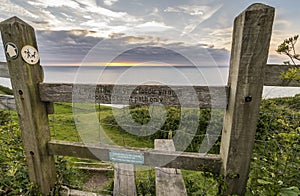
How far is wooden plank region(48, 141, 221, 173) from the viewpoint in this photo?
1.67m

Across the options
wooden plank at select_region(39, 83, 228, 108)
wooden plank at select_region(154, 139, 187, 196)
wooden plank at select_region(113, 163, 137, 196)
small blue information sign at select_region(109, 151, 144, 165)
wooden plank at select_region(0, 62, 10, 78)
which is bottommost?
wooden plank at select_region(113, 163, 137, 196)

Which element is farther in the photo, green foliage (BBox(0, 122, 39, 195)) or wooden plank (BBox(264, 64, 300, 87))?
green foliage (BBox(0, 122, 39, 195))

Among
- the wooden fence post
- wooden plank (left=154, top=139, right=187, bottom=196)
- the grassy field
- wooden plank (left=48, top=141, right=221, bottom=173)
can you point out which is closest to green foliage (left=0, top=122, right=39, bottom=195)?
the grassy field

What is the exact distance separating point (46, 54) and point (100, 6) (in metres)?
1.35

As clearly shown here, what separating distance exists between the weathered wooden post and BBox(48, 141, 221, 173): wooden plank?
14 cm

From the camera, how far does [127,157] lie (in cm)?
181

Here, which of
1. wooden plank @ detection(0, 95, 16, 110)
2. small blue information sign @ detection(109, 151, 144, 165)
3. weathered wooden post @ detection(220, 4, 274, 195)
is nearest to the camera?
weathered wooden post @ detection(220, 4, 274, 195)

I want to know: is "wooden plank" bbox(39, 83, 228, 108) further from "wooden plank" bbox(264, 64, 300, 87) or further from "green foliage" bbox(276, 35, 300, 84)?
"green foliage" bbox(276, 35, 300, 84)

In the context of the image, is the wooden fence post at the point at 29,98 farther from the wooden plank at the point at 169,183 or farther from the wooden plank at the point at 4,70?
the wooden plank at the point at 169,183

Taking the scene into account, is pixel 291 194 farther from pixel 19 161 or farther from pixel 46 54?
pixel 19 161

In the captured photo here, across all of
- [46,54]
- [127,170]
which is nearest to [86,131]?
[127,170]

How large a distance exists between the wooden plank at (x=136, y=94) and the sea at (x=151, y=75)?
0.17 feet

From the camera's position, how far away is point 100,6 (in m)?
2.90

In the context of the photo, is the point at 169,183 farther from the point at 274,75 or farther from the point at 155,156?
the point at 274,75
